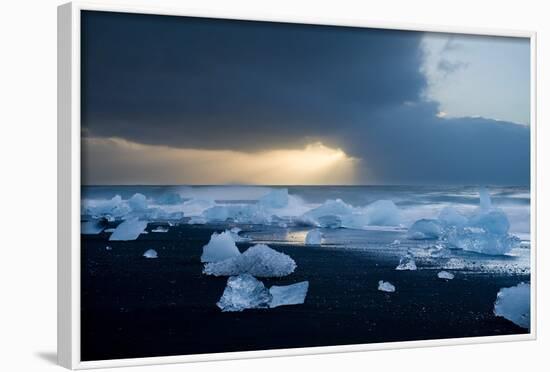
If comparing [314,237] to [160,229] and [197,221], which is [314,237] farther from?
[160,229]

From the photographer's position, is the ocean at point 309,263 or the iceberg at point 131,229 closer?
the ocean at point 309,263

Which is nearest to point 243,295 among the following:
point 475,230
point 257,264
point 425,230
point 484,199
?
point 257,264

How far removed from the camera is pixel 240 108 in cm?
859

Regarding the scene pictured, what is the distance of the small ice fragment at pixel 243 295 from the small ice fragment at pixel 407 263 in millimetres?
1191

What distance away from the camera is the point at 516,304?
9508 millimetres

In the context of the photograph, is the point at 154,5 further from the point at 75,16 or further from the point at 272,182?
the point at 272,182

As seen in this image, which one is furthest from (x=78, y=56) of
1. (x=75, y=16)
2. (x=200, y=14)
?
(x=200, y=14)

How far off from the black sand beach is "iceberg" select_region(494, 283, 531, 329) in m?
0.06

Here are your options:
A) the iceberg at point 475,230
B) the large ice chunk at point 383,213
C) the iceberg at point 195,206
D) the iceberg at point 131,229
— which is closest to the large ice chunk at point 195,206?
the iceberg at point 195,206

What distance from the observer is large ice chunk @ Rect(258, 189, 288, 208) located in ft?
28.5

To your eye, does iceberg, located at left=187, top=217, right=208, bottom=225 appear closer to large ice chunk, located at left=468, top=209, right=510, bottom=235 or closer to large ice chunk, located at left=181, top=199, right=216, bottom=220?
large ice chunk, located at left=181, top=199, right=216, bottom=220

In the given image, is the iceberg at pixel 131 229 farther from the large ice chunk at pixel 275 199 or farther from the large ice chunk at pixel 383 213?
the large ice chunk at pixel 383 213

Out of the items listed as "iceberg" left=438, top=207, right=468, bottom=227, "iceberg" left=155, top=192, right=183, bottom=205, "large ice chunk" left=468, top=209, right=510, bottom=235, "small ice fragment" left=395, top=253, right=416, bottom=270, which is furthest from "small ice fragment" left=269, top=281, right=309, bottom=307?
"large ice chunk" left=468, top=209, right=510, bottom=235

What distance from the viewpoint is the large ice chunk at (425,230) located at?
9219 mm
